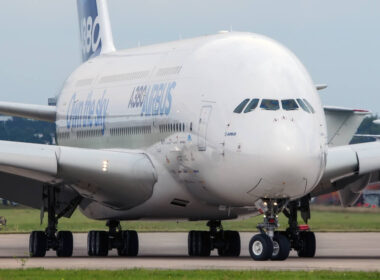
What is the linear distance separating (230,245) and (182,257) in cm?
197

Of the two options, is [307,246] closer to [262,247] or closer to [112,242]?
[262,247]

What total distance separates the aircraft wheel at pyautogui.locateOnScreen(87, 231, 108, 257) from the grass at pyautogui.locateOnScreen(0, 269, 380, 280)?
11063 mm

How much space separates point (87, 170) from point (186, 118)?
9.99 ft

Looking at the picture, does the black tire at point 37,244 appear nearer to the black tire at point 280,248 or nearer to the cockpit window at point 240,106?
the cockpit window at point 240,106

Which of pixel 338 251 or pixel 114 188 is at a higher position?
pixel 114 188

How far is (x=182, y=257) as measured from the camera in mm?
34750

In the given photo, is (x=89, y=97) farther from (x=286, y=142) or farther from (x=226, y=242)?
(x=286, y=142)

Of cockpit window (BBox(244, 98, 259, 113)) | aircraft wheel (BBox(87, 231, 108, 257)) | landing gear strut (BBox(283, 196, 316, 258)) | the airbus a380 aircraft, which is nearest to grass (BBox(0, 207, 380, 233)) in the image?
the airbus a380 aircraft

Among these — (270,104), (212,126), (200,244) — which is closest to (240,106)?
(270,104)

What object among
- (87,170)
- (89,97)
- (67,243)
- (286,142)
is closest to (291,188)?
(286,142)

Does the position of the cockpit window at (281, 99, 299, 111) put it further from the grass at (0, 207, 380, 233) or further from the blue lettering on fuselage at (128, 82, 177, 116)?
the grass at (0, 207, 380, 233)

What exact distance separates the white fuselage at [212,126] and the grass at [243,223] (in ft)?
56.1

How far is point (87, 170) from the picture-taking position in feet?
108

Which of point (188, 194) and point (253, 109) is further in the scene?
point (188, 194)
